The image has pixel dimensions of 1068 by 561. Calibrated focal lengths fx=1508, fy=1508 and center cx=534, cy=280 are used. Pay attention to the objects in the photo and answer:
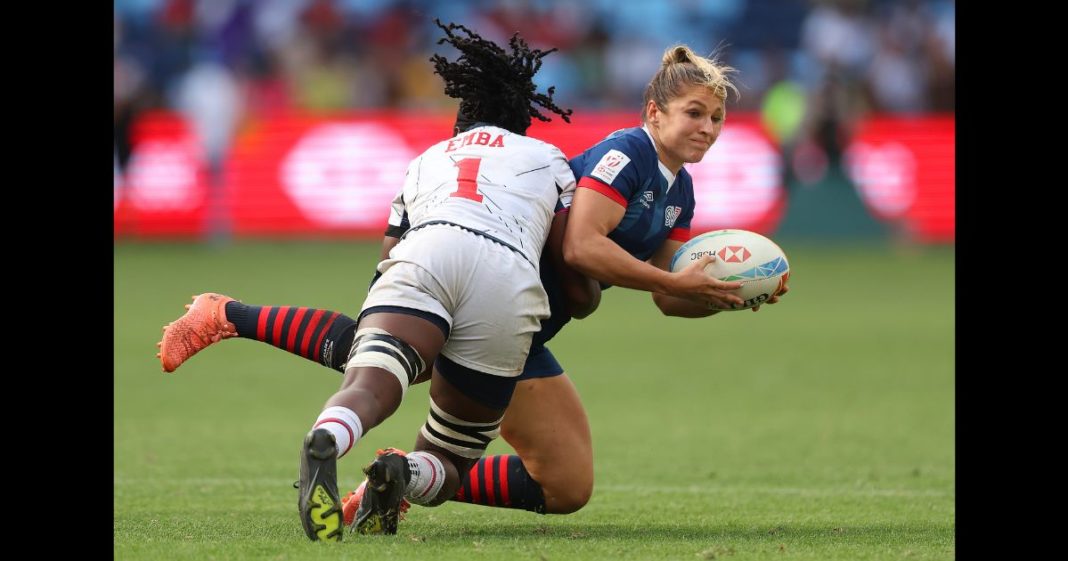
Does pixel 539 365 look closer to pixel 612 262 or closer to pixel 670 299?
pixel 670 299

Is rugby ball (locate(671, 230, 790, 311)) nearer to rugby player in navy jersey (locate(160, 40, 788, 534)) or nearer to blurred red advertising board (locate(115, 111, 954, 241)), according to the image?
rugby player in navy jersey (locate(160, 40, 788, 534))

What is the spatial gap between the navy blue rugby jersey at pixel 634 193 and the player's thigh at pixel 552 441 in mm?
269

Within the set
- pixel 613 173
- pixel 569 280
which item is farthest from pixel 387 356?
pixel 613 173

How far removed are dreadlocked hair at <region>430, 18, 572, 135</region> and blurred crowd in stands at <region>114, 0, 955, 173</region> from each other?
16831mm

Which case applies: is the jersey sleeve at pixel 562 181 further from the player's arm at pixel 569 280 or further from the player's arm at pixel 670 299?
the player's arm at pixel 670 299

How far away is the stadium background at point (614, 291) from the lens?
22.5 feet

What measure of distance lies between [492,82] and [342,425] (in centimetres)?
180

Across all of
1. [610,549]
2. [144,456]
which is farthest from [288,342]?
[144,456]

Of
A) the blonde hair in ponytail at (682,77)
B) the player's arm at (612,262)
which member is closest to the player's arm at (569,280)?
the player's arm at (612,262)

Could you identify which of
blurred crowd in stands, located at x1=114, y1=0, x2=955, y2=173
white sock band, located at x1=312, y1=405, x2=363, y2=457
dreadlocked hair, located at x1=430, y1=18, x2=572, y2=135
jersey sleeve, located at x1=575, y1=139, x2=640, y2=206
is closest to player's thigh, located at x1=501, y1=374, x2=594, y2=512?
jersey sleeve, located at x1=575, y1=139, x2=640, y2=206

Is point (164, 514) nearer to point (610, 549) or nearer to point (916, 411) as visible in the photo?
point (610, 549)

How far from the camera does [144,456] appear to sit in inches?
342

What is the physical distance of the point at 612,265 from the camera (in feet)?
19.6

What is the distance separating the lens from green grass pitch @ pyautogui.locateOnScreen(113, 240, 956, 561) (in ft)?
19.7
